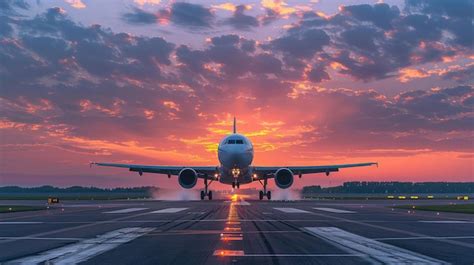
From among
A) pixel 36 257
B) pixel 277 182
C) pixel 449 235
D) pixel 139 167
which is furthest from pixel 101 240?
pixel 139 167

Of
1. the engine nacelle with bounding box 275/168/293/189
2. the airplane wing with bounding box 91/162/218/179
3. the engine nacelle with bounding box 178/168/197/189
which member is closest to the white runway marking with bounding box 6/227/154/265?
the engine nacelle with bounding box 178/168/197/189

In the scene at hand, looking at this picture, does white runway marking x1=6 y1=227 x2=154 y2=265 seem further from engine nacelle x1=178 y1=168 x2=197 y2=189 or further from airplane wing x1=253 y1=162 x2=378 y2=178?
airplane wing x1=253 y1=162 x2=378 y2=178

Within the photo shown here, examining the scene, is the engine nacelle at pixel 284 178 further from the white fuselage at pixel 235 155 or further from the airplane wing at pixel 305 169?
the airplane wing at pixel 305 169

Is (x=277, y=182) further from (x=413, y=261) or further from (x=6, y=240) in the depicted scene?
(x=413, y=261)

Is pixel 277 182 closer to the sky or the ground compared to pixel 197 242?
closer to the sky

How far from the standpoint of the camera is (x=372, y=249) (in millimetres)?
15805

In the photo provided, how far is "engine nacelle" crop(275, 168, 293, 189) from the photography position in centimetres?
5872

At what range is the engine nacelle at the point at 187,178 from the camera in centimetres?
5788

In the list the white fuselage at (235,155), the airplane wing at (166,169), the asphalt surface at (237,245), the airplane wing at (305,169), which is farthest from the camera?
the airplane wing at (305,169)

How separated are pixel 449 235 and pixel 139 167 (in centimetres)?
4754

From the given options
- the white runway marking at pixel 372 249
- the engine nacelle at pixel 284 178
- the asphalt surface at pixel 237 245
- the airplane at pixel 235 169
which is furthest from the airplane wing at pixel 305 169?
the white runway marking at pixel 372 249

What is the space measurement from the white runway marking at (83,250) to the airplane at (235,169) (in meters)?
32.2

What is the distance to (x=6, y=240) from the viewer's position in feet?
61.9

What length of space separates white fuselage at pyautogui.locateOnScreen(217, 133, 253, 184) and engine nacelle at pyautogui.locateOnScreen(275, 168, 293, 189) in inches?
129
